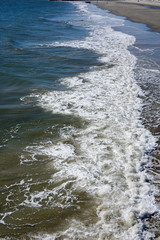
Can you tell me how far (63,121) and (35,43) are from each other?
1392 centimetres

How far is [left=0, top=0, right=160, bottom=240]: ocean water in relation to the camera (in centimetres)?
405

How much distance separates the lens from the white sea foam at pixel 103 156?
158 inches

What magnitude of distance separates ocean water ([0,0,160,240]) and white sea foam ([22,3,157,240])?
0.06 ft

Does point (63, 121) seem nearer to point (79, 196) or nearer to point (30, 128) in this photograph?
point (30, 128)

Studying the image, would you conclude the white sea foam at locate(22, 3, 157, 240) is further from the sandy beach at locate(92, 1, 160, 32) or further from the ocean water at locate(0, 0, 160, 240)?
the sandy beach at locate(92, 1, 160, 32)

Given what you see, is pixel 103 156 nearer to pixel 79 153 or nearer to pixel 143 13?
pixel 79 153

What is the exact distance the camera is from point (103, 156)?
5.77m

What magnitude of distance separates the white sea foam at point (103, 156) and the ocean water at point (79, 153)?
0.06ft

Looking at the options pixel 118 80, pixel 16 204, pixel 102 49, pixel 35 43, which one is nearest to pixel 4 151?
pixel 16 204

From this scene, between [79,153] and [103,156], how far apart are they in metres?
0.59

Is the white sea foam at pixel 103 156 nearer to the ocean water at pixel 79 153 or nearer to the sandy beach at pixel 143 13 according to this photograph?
the ocean water at pixel 79 153

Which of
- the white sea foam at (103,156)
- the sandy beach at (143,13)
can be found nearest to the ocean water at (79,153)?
the white sea foam at (103,156)

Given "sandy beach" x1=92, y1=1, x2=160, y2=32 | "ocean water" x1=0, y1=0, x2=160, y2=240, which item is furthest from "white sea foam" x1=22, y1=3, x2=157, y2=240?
"sandy beach" x1=92, y1=1, x2=160, y2=32

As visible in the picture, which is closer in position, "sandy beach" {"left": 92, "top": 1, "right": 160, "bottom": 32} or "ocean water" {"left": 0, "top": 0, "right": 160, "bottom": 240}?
"ocean water" {"left": 0, "top": 0, "right": 160, "bottom": 240}
